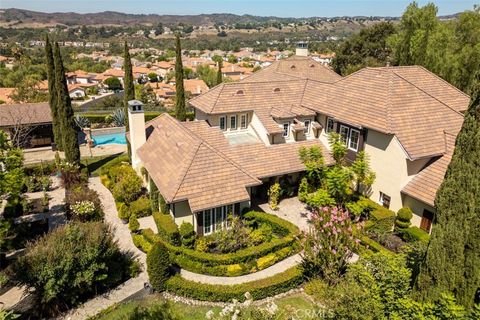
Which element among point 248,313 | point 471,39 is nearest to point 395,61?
point 471,39

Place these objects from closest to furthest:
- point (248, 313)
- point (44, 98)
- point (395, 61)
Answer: point (248, 313) → point (395, 61) → point (44, 98)

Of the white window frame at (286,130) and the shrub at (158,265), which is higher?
the white window frame at (286,130)

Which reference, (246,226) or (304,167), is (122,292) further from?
(304,167)

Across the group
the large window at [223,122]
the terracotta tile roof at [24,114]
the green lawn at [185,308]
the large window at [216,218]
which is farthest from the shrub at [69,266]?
the terracotta tile roof at [24,114]

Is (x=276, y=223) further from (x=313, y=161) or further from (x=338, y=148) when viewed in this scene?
(x=338, y=148)

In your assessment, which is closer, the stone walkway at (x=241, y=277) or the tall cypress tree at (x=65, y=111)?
the stone walkway at (x=241, y=277)

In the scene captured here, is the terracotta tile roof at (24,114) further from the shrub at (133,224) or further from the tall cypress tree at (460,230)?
the tall cypress tree at (460,230)
